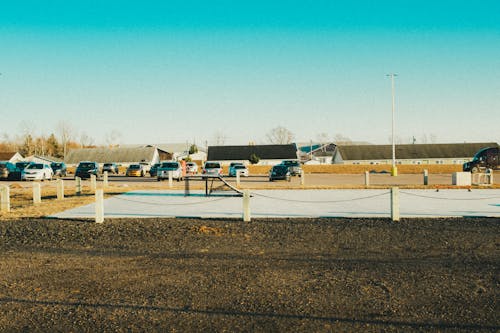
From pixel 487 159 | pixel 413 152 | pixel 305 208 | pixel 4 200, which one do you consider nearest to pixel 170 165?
pixel 4 200

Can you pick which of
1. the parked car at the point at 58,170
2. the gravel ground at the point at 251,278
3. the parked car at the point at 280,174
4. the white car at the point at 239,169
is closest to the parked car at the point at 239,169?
the white car at the point at 239,169

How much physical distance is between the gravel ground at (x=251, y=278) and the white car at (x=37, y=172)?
2618 centimetres

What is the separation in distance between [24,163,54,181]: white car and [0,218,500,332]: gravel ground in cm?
2618

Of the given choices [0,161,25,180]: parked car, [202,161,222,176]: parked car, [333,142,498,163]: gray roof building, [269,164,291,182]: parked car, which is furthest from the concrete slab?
[333,142,498,163]: gray roof building

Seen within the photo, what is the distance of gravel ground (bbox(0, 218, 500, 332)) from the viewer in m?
4.55

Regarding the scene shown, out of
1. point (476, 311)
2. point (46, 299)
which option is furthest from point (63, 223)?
point (476, 311)

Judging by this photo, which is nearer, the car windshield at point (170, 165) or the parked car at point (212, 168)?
the car windshield at point (170, 165)

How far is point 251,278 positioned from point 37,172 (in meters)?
33.0

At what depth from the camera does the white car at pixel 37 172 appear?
33844mm

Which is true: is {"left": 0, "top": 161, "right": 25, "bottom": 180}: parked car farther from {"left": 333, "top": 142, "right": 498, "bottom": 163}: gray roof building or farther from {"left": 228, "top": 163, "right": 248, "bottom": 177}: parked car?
{"left": 333, "top": 142, "right": 498, "bottom": 163}: gray roof building

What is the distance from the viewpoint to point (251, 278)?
614cm

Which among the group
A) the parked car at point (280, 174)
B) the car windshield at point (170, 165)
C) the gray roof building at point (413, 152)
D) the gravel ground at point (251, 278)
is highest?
the gray roof building at point (413, 152)

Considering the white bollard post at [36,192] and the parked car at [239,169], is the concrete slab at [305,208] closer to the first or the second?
the white bollard post at [36,192]

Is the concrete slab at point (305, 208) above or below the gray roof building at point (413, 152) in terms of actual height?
below
